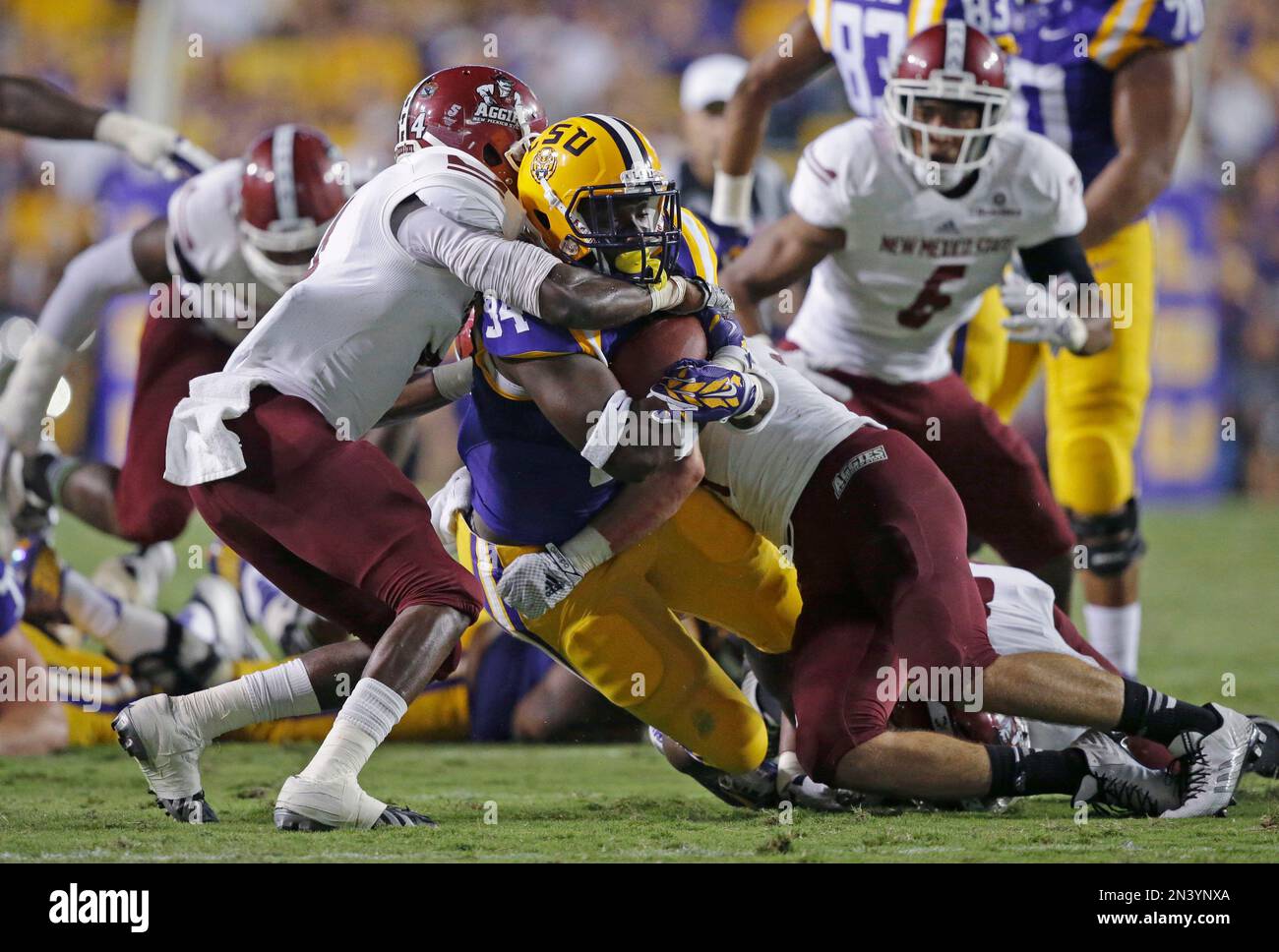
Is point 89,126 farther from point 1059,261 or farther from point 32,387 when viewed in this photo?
point 1059,261

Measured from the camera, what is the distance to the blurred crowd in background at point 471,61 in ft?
32.0

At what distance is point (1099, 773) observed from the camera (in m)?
3.44

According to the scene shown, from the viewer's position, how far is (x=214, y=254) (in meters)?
4.78

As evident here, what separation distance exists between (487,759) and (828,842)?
138 centimetres

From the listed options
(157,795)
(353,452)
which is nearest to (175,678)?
(157,795)

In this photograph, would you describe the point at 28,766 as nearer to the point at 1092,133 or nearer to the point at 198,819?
the point at 198,819

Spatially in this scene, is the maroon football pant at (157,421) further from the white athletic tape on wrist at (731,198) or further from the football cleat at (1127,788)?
the football cleat at (1127,788)

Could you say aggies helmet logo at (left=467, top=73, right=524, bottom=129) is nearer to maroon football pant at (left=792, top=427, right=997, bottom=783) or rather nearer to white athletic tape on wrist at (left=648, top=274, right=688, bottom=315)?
white athletic tape on wrist at (left=648, top=274, right=688, bottom=315)

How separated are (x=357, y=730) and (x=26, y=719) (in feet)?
5.08

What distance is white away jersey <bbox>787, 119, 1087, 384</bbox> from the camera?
4348 millimetres

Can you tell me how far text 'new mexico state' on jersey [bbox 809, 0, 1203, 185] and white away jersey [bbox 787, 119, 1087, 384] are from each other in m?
0.70

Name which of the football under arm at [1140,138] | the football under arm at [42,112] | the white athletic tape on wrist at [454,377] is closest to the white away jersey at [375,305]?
the white athletic tape on wrist at [454,377]
